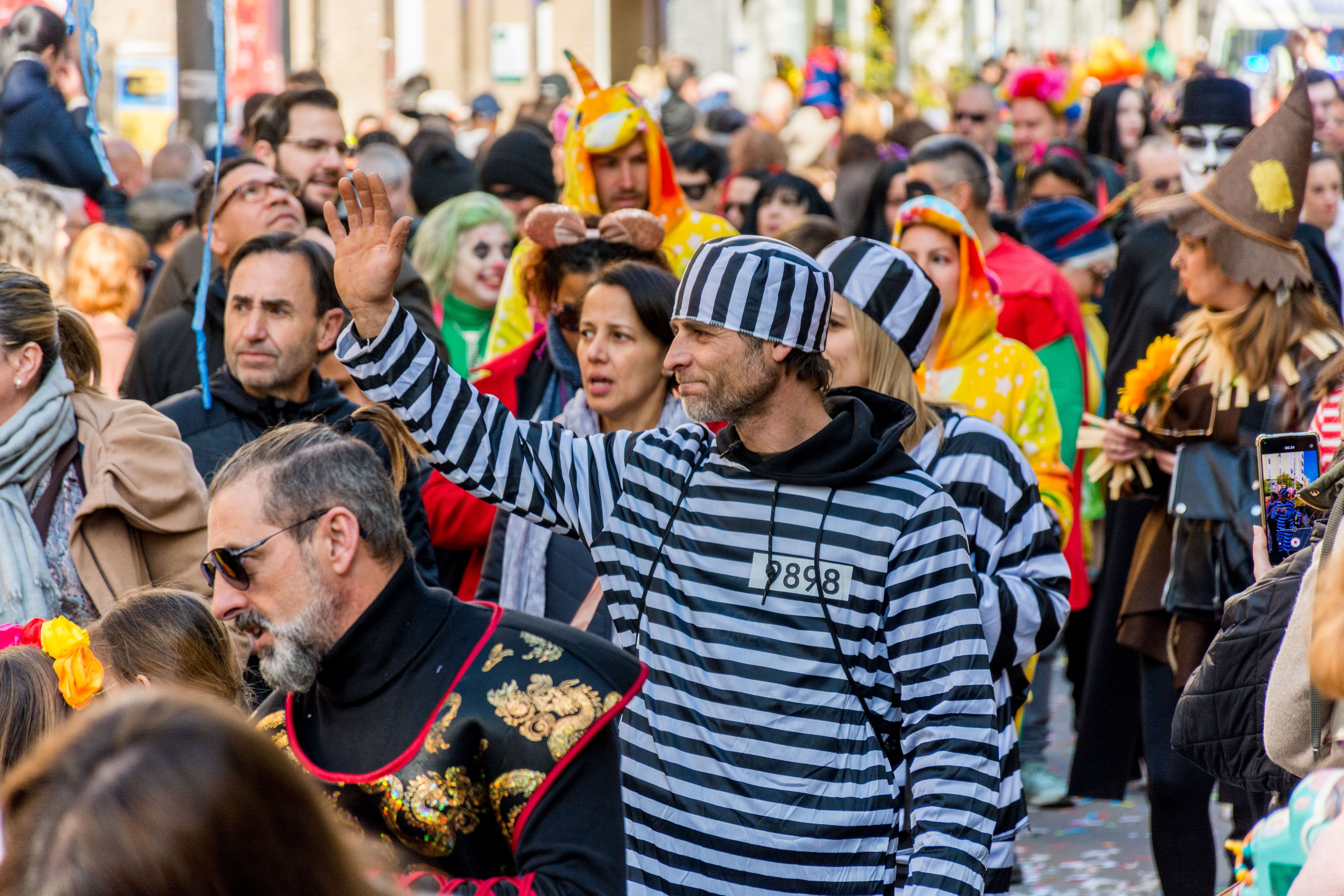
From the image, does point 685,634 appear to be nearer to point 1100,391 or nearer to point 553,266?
point 553,266

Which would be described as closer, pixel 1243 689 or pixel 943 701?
pixel 943 701

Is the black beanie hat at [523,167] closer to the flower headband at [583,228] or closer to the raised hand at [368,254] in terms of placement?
the flower headband at [583,228]

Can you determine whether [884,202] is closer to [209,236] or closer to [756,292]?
[209,236]

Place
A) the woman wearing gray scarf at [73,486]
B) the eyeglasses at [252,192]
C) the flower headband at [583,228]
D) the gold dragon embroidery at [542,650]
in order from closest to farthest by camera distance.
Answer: the gold dragon embroidery at [542,650] < the woman wearing gray scarf at [73,486] < the flower headband at [583,228] < the eyeglasses at [252,192]

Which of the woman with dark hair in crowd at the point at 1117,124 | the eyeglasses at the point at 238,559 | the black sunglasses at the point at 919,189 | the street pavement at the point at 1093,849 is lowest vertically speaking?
the street pavement at the point at 1093,849

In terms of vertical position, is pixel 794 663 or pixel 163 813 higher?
pixel 163 813

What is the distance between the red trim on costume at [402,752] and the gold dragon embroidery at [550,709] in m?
0.08

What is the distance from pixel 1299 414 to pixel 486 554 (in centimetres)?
239

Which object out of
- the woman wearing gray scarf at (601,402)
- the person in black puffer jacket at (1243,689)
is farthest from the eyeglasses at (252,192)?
the person in black puffer jacket at (1243,689)

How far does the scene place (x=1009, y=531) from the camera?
12.4ft

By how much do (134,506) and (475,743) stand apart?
1.73 meters

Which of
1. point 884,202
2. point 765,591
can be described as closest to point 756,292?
point 765,591

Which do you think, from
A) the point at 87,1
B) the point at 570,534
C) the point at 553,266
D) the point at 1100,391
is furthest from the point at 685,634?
the point at 1100,391

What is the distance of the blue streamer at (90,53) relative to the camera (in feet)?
15.4
